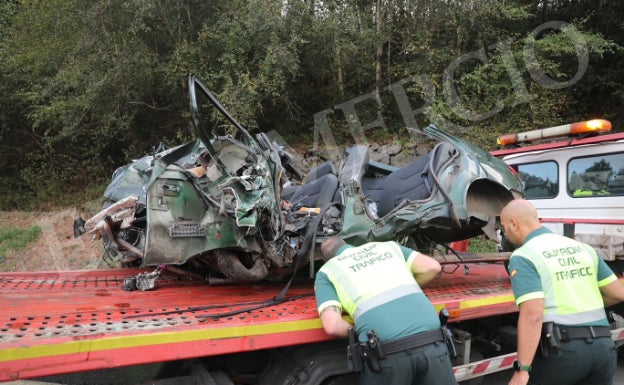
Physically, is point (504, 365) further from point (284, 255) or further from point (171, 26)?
point (171, 26)

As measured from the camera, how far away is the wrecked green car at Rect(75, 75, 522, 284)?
3152mm

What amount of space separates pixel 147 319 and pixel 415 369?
57.0 inches

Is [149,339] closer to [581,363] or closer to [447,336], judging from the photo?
[447,336]

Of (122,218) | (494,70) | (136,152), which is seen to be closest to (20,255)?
(136,152)

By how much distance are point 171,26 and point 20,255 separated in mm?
6074

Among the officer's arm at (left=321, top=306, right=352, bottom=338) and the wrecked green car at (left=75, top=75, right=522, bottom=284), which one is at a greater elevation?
the wrecked green car at (left=75, top=75, right=522, bottom=284)

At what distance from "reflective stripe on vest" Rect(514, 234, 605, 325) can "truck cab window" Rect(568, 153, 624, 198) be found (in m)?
3.29

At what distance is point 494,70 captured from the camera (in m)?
11.3

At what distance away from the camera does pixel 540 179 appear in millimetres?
5980

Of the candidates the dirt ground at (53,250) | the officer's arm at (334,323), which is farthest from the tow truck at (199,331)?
the dirt ground at (53,250)

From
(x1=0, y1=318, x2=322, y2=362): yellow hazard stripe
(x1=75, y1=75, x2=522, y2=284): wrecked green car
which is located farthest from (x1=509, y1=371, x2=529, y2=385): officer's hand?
(x1=75, y1=75, x2=522, y2=284): wrecked green car

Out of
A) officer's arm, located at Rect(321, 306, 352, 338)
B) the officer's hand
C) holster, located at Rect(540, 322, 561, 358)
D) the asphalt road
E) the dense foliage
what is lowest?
the asphalt road

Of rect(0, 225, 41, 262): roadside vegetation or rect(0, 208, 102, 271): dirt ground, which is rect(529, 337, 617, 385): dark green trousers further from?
rect(0, 225, 41, 262): roadside vegetation

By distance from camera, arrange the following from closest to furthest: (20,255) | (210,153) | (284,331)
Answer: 1. (284,331)
2. (210,153)
3. (20,255)
